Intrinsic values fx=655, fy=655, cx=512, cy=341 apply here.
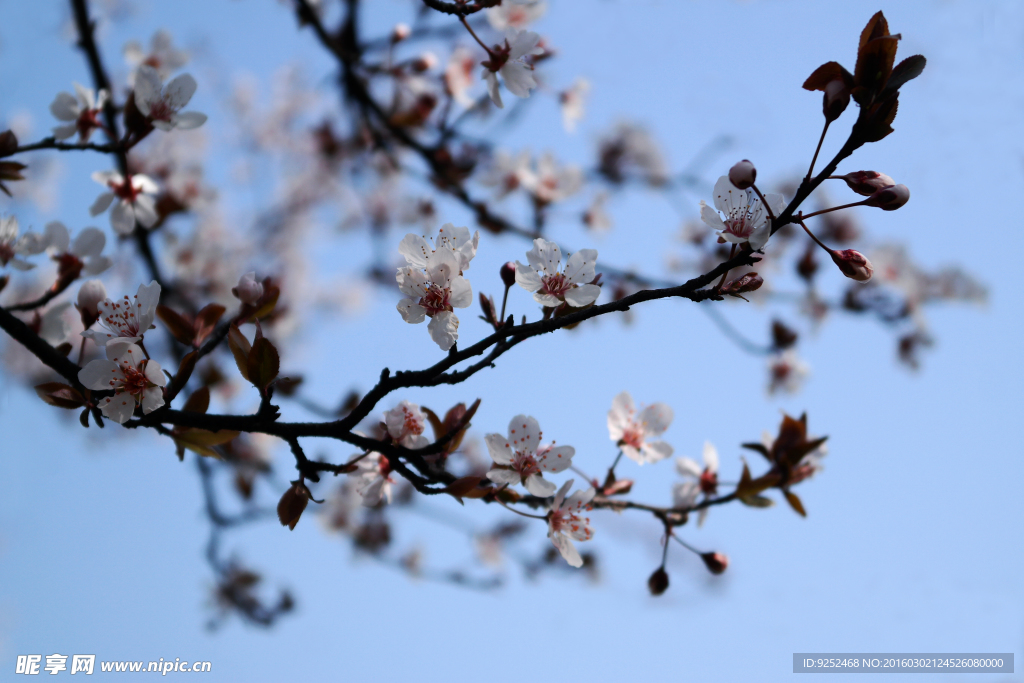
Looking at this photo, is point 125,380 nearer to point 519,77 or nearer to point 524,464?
point 524,464

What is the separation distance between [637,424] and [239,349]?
791 millimetres

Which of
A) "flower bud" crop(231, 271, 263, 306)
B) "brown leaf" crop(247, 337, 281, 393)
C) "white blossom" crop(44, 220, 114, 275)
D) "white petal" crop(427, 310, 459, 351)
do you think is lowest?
"brown leaf" crop(247, 337, 281, 393)

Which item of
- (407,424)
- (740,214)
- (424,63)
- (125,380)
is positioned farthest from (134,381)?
(424,63)

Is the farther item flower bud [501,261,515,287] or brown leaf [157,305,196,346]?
brown leaf [157,305,196,346]

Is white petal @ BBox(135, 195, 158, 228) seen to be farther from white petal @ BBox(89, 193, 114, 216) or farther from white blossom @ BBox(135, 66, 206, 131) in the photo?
white blossom @ BBox(135, 66, 206, 131)

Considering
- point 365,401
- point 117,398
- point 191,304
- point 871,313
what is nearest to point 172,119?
point 117,398

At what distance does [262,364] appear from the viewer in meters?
0.94

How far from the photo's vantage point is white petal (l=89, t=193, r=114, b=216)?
5.06 feet

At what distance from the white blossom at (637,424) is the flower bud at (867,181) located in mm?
644

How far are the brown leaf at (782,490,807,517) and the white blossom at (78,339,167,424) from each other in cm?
122

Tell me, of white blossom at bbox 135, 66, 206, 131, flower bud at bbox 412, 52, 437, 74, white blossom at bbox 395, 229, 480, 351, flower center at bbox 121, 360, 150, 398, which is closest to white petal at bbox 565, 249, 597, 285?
white blossom at bbox 395, 229, 480, 351

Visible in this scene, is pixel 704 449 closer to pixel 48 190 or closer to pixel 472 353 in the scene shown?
pixel 472 353

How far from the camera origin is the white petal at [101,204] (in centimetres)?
154

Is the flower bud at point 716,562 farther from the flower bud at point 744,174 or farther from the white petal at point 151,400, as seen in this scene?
the white petal at point 151,400
